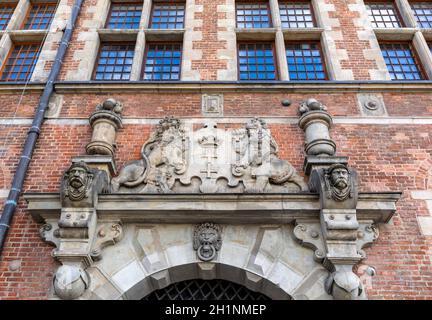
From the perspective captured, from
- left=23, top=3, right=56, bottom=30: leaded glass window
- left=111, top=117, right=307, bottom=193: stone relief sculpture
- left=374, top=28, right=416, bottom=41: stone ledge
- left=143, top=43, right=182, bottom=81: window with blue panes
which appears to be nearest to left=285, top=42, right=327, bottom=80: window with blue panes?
left=374, top=28, right=416, bottom=41: stone ledge

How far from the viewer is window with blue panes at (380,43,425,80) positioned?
819 centimetres

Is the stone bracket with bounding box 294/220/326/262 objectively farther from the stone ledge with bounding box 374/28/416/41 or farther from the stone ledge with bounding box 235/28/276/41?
the stone ledge with bounding box 374/28/416/41

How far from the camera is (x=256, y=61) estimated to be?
27.7 ft

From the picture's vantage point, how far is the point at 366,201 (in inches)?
228

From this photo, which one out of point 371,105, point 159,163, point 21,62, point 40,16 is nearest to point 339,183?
point 371,105

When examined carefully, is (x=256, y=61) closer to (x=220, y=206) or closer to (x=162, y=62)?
(x=162, y=62)

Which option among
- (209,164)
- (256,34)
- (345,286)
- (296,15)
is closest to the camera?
(345,286)

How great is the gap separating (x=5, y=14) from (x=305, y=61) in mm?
7410

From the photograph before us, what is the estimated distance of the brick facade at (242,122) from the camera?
18.5ft

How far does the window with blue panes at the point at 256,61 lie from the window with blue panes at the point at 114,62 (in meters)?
2.42

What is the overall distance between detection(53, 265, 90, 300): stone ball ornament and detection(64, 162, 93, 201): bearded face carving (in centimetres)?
100

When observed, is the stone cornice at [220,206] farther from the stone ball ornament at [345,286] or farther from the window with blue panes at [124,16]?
the window with blue panes at [124,16]
